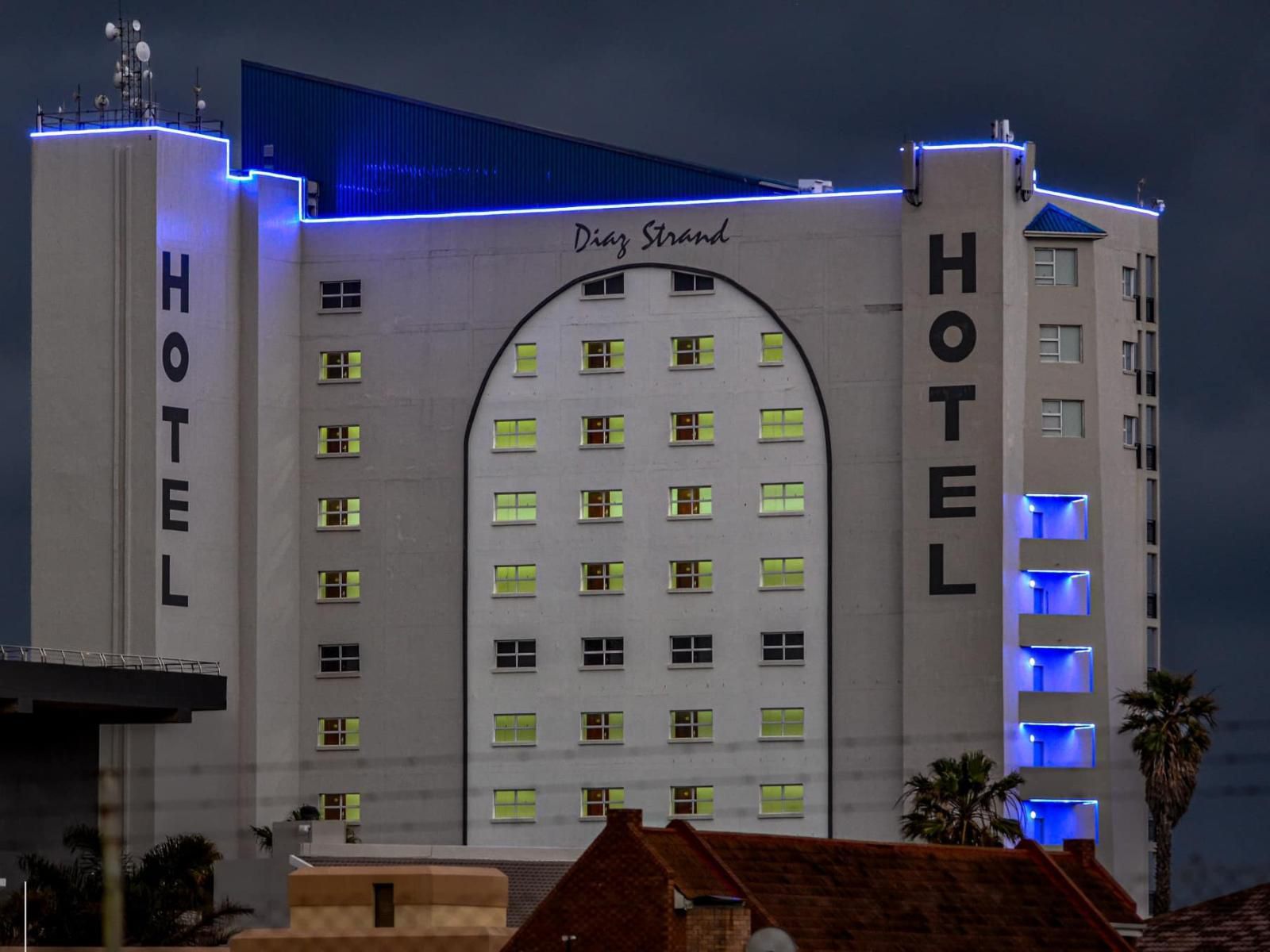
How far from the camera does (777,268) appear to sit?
4680 inches

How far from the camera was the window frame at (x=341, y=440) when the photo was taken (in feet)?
404

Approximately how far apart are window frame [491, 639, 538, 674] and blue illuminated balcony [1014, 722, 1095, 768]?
20.0 meters

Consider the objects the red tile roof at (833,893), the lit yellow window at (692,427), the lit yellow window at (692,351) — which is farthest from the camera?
the lit yellow window at (692,351)

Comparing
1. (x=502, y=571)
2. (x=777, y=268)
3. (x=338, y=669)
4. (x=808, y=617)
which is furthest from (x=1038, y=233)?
(x=338, y=669)

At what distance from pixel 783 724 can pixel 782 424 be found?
12028mm

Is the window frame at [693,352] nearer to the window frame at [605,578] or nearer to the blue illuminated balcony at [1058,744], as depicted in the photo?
the window frame at [605,578]

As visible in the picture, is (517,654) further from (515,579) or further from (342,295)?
(342,295)

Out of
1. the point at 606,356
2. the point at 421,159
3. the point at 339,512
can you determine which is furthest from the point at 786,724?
the point at 421,159

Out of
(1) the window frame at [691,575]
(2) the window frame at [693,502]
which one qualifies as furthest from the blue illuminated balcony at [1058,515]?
(1) the window frame at [691,575]

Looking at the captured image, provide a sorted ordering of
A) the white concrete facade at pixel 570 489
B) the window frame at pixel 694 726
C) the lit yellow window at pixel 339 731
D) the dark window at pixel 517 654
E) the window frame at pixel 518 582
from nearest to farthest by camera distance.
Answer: the white concrete facade at pixel 570 489 → the window frame at pixel 694 726 → the dark window at pixel 517 654 → the window frame at pixel 518 582 → the lit yellow window at pixel 339 731

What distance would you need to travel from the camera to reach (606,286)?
121562 millimetres

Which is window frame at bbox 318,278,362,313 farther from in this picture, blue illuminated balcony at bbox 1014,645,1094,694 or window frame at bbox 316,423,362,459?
blue illuminated balcony at bbox 1014,645,1094,694

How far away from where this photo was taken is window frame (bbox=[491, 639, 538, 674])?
120562 mm

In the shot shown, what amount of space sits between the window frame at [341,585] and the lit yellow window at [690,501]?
529 inches
